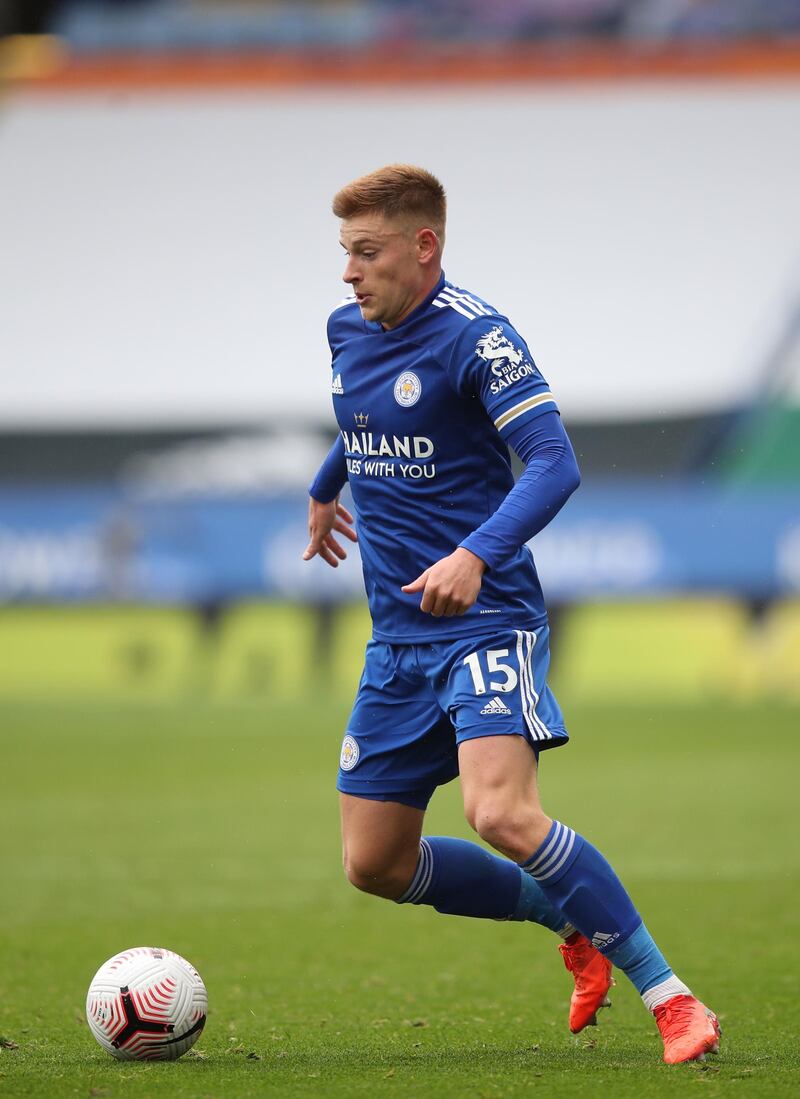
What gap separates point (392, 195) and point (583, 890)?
1.69 meters

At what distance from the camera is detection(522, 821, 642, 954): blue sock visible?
3.89 m

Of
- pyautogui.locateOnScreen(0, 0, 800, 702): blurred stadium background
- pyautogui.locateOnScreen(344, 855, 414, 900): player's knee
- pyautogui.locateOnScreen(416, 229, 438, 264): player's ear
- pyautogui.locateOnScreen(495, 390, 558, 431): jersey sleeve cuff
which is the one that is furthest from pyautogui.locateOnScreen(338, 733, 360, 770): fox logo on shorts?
pyautogui.locateOnScreen(0, 0, 800, 702): blurred stadium background

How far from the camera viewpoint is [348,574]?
19.4 metres

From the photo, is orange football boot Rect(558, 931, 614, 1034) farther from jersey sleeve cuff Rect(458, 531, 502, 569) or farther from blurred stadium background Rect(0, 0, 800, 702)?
blurred stadium background Rect(0, 0, 800, 702)

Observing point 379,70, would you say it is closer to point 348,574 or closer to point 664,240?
point 664,240

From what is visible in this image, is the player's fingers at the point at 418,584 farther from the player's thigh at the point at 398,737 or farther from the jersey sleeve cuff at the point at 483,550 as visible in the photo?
the player's thigh at the point at 398,737

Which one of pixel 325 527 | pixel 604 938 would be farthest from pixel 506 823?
pixel 325 527

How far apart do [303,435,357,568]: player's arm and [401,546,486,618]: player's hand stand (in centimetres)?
86

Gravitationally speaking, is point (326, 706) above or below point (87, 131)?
below

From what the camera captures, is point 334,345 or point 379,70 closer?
Answer: point 334,345

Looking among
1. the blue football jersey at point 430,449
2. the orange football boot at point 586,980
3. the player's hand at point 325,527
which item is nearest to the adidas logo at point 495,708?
the blue football jersey at point 430,449

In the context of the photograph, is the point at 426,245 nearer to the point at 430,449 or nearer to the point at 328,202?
the point at 430,449

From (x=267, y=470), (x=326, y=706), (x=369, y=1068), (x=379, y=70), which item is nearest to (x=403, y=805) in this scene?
(x=369, y=1068)

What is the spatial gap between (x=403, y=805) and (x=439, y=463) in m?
0.85
